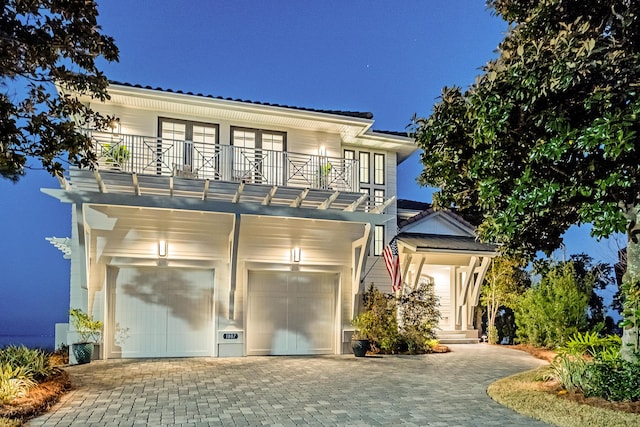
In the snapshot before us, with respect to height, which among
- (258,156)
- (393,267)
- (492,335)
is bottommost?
(492,335)

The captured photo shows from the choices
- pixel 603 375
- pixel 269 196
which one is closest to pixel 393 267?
pixel 269 196

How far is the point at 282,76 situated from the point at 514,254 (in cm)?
11158

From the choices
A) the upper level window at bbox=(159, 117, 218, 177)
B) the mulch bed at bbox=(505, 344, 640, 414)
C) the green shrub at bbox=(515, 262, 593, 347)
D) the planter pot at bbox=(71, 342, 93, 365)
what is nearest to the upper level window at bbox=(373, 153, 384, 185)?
the upper level window at bbox=(159, 117, 218, 177)

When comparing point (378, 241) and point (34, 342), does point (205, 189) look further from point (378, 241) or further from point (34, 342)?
point (34, 342)

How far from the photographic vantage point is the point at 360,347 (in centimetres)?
1377

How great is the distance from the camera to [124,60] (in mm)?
109375

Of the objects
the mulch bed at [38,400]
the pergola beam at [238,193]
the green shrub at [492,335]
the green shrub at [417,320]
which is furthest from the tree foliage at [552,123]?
the green shrub at [492,335]

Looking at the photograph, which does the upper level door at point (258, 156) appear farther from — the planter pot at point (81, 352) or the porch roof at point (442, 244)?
the planter pot at point (81, 352)

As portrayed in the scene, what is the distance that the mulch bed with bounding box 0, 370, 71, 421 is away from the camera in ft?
22.5

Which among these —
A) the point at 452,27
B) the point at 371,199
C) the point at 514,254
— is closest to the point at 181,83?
the point at 452,27

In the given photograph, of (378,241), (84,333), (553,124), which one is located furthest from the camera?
(378,241)

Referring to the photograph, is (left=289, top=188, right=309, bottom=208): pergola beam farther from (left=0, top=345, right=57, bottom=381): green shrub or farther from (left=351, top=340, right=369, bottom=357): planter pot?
(left=0, top=345, right=57, bottom=381): green shrub

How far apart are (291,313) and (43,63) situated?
9.25 meters

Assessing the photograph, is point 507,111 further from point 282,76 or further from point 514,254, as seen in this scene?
point 282,76
